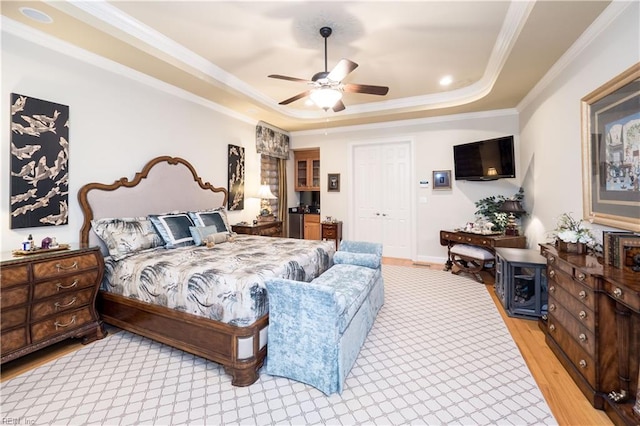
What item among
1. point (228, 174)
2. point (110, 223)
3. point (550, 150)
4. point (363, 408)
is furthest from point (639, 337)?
point (228, 174)

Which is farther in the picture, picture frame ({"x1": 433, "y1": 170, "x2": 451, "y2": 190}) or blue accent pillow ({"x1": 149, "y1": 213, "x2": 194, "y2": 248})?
picture frame ({"x1": 433, "y1": 170, "x2": 451, "y2": 190})

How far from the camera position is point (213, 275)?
7.25ft

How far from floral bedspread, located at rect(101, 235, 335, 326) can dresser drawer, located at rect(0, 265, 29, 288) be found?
65 centimetres

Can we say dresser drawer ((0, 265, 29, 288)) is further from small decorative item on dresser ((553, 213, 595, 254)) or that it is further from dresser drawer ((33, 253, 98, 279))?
small decorative item on dresser ((553, 213, 595, 254))

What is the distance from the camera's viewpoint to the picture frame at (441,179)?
5438mm

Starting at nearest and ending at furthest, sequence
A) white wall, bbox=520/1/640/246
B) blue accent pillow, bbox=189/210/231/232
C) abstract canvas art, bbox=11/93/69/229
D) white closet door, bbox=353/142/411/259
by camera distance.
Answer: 1. white wall, bbox=520/1/640/246
2. abstract canvas art, bbox=11/93/69/229
3. blue accent pillow, bbox=189/210/231/232
4. white closet door, bbox=353/142/411/259

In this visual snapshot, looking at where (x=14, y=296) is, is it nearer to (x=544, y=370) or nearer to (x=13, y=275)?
(x=13, y=275)

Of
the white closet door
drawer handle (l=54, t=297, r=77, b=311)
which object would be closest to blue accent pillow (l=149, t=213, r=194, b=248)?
drawer handle (l=54, t=297, r=77, b=311)

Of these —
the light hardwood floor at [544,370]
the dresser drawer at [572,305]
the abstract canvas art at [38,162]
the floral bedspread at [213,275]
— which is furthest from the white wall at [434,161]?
the abstract canvas art at [38,162]

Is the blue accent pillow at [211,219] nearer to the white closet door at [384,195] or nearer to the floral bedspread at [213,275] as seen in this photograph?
the floral bedspread at [213,275]

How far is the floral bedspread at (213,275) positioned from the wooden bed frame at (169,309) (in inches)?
3.5

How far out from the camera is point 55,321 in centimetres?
237

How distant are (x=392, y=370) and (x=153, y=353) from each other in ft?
6.73

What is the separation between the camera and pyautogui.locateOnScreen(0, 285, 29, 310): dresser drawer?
2.05 m
